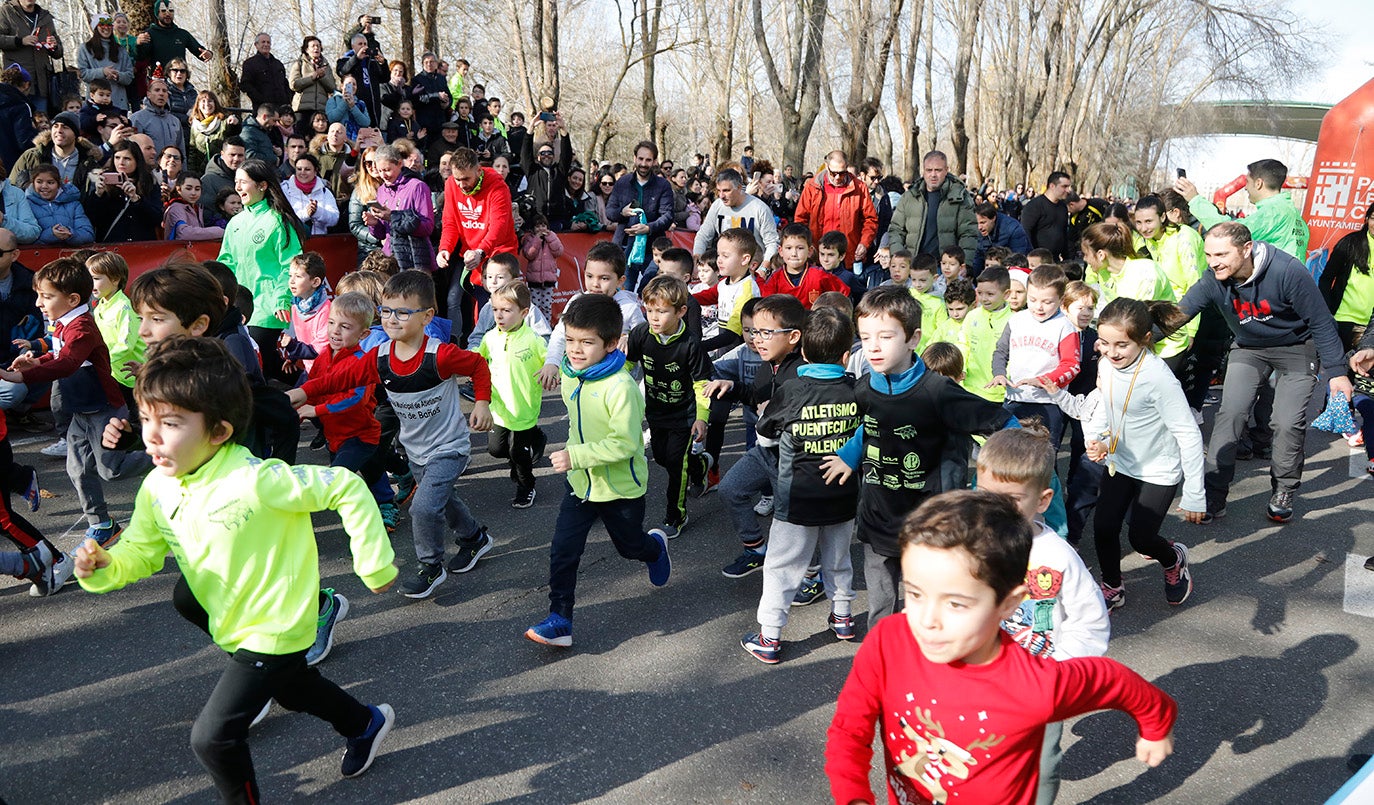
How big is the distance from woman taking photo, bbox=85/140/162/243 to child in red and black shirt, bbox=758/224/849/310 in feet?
19.3

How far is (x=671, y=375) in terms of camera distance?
18.6 feet

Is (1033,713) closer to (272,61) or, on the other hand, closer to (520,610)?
(520,610)

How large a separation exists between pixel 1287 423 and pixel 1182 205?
3128mm

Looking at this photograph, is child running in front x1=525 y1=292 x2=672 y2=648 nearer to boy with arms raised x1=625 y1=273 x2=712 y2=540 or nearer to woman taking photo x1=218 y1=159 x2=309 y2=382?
boy with arms raised x1=625 y1=273 x2=712 y2=540

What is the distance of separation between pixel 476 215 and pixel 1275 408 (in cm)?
657

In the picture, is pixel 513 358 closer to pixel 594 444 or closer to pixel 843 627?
pixel 594 444

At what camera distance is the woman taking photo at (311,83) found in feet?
42.5

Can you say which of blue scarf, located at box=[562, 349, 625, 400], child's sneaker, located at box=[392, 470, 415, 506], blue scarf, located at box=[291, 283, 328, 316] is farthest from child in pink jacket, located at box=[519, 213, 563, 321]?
blue scarf, located at box=[562, 349, 625, 400]

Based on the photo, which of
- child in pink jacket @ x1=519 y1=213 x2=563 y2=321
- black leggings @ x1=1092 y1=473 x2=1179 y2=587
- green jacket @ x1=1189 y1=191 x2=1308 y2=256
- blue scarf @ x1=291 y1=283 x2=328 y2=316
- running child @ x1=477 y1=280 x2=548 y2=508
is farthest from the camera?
child in pink jacket @ x1=519 y1=213 x2=563 y2=321

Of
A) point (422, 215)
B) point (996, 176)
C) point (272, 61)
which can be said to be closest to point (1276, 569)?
point (422, 215)

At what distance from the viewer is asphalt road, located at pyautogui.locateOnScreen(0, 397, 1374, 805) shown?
11.3ft

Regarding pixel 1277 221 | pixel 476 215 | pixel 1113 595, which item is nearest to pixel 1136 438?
pixel 1113 595

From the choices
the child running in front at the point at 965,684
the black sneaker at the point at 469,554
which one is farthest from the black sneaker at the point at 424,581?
the child running in front at the point at 965,684

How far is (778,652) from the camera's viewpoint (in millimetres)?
4387
